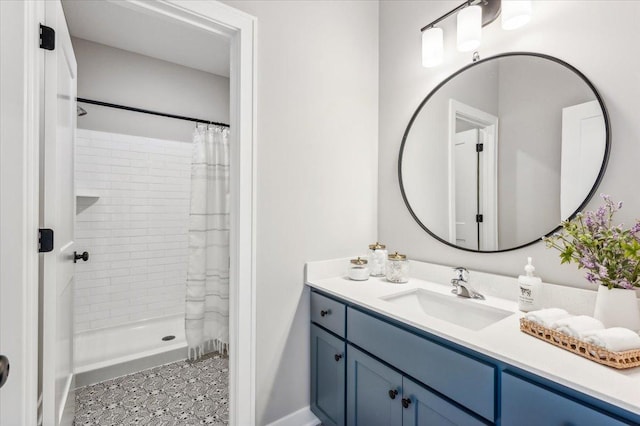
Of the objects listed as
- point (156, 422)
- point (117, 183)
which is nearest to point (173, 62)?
point (117, 183)

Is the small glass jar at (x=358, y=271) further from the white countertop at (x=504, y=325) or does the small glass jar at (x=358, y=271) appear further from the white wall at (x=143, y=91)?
the white wall at (x=143, y=91)

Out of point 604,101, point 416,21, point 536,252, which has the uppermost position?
point 416,21

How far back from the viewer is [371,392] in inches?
48.7

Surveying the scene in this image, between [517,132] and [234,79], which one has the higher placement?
[234,79]

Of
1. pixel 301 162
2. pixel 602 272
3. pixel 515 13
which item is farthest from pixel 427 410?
pixel 515 13

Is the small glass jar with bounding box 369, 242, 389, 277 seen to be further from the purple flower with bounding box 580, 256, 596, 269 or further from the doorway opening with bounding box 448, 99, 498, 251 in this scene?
the purple flower with bounding box 580, 256, 596, 269

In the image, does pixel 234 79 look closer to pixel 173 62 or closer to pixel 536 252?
pixel 536 252

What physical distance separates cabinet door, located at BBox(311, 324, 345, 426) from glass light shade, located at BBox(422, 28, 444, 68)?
148 cm

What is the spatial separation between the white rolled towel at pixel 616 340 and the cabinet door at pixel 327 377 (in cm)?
92

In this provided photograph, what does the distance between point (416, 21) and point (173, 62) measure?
220 centimetres

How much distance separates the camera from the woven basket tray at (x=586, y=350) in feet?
2.38

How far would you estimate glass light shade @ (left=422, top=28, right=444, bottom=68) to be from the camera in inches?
60.1

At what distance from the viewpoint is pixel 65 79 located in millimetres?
1324
